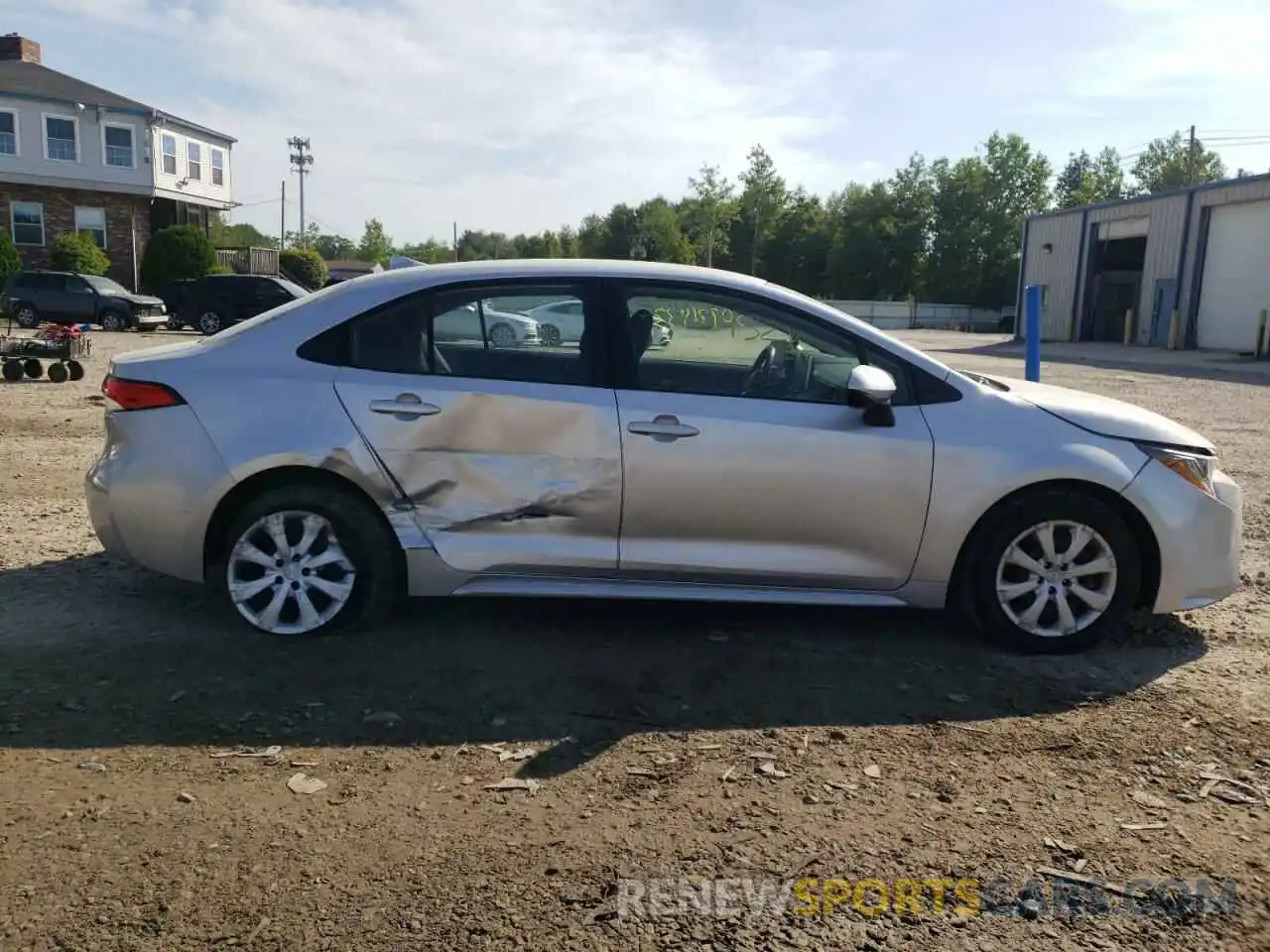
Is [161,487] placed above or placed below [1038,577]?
above

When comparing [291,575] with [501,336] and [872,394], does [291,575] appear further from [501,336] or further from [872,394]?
[872,394]

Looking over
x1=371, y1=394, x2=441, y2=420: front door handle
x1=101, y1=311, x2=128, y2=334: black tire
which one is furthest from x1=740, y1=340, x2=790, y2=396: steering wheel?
x1=101, y1=311, x2=128, y2=334: black tire

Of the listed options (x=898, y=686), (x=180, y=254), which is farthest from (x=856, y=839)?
(x=180, y=254)

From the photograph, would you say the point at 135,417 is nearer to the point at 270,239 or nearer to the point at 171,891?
the point at 171,891

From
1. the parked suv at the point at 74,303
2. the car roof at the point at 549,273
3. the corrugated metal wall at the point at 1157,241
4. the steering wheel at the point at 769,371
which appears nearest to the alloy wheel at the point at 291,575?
the car roof at the point at 549,273

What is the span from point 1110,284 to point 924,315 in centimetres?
3100

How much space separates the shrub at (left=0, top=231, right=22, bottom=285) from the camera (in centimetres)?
3334

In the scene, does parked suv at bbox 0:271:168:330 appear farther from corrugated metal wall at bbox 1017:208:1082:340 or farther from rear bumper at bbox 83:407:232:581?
corrugated metal wall at bbox 1017:208:1082:340

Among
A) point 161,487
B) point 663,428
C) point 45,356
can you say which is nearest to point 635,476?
point 663,428

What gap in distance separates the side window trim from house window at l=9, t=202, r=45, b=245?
40670 mm

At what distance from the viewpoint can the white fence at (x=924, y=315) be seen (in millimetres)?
67562

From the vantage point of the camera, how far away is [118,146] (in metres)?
39.4

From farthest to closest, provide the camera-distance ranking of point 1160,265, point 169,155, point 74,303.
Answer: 1. point 169,155
2. point 1160,265
3. point 74,303

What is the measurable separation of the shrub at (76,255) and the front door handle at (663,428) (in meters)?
37.1
